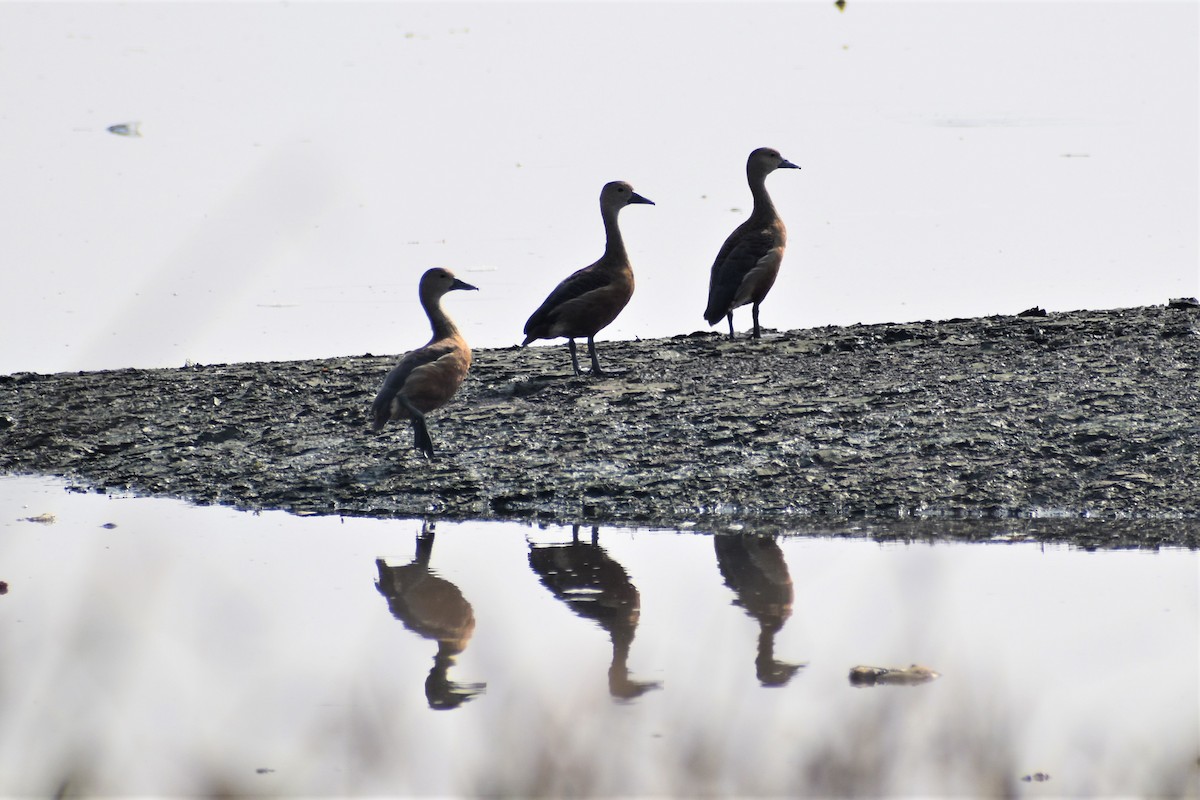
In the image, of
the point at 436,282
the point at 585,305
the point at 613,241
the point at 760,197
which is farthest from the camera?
the point at 760,197

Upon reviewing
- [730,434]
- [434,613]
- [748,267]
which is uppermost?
[748,267]

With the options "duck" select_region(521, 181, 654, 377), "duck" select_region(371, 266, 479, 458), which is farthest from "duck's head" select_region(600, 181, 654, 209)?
"duck" select_region(371, 266, 479, 458)

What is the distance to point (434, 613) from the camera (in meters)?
5.87

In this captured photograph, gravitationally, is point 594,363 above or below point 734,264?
below

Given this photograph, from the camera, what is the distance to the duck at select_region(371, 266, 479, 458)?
7691 millimetres

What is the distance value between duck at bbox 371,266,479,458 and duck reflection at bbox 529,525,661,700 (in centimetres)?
118

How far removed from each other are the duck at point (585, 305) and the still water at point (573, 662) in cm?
217

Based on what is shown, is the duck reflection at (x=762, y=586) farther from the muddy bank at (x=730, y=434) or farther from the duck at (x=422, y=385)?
the duck at (x=422, y=385)

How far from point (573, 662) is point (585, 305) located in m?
3.99

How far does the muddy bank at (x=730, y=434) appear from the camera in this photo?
22.7 feet

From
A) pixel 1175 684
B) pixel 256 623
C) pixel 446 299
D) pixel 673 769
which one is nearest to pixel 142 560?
pixel 256 623

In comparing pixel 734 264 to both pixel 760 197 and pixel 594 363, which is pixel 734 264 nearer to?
pixel 760 197

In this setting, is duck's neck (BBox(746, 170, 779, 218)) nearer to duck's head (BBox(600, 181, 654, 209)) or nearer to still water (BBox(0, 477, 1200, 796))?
duck's head (BBox(600, 181, 654, 209))

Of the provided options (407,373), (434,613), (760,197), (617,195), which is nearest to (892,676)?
(434,613)
